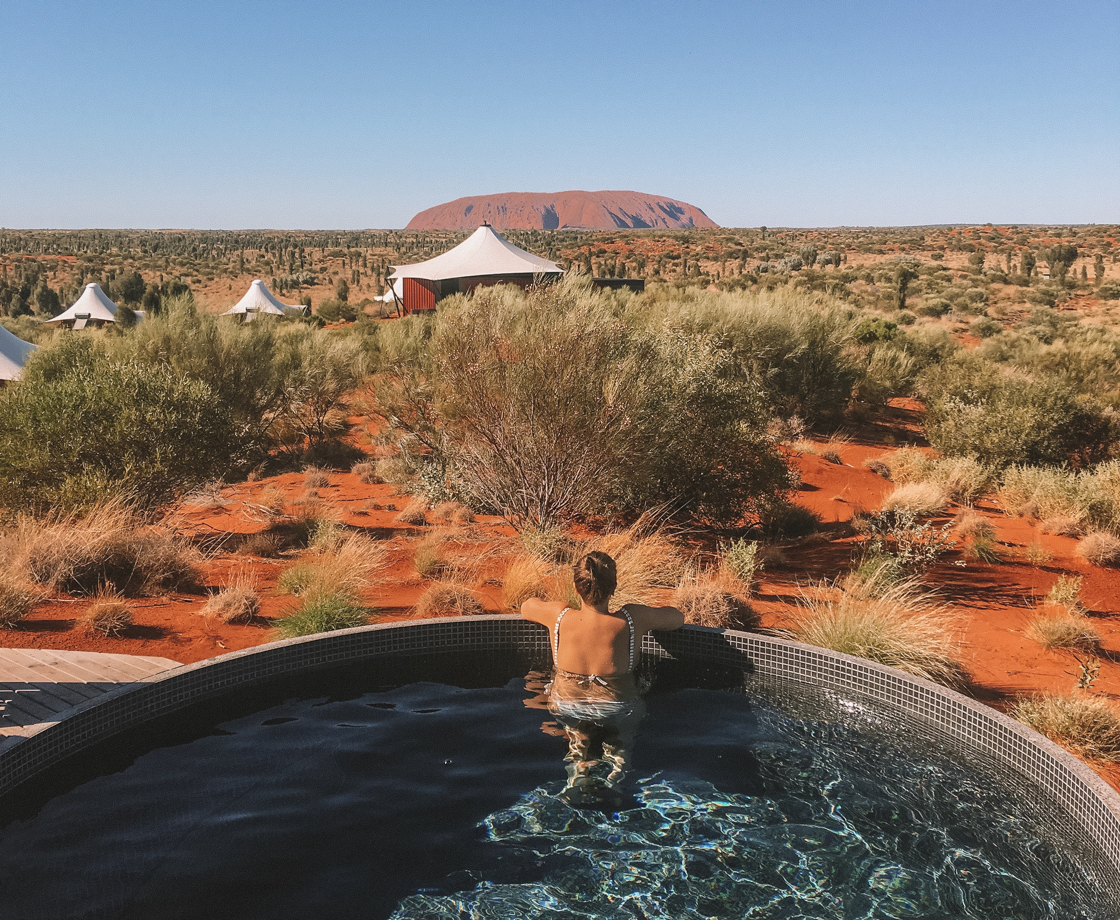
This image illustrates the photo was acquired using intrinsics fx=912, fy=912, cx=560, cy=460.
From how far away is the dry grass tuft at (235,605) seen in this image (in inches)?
288

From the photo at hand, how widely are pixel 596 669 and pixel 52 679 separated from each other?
3.28 m

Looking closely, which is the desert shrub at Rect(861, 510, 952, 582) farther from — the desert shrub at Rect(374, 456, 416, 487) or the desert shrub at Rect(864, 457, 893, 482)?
the desert shrub at Rect(374, 456, 416, 487)

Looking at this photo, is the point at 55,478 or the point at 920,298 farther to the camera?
the point at 920,298

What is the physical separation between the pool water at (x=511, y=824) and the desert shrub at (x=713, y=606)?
1.28m

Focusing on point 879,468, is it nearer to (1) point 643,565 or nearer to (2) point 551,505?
(2) point 551,505

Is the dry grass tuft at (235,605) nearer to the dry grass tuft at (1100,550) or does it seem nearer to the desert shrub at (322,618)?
the desert shrub at (322,618)

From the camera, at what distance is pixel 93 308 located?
31.5 meters

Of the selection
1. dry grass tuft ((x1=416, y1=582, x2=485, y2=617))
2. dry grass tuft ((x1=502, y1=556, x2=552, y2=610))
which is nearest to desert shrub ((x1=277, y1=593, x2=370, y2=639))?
dry grass tuft ((x1=416, y1=582, x2=485, y2=617))

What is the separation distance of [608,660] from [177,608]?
4.19m

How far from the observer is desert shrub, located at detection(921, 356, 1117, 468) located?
46.0 feet

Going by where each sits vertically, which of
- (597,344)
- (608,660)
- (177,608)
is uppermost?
(597,344)

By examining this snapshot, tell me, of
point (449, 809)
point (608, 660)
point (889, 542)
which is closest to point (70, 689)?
point (449, 809)

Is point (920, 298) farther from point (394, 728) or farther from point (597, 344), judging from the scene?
point (394, 728)

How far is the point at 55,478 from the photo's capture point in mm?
9312
